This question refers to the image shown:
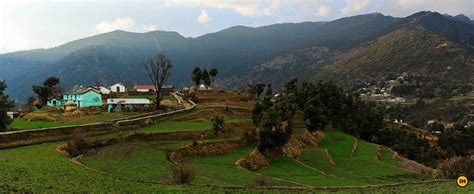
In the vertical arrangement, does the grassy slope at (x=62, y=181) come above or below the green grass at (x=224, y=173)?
above

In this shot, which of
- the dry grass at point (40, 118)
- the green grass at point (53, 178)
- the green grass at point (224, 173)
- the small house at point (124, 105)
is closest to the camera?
the green grass at point (53, 178)

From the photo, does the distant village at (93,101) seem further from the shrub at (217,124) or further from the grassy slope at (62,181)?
the grassy slope at (62,181)

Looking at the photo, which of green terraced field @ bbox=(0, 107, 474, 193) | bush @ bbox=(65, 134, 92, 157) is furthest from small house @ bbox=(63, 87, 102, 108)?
bush @ bbox=(65, 134, 92, 157)

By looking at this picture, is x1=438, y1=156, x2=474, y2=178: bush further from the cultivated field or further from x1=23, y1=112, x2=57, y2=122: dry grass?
x1=23, y1=112, x2=57, y2=122: dry grass

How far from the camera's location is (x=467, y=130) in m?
103

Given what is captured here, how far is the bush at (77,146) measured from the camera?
1421 inches

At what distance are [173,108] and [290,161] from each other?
102 ft

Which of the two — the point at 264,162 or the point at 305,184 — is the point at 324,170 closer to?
the point at 264,162

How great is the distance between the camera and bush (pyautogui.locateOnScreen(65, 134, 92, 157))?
1421 inches

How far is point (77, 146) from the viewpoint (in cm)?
3706

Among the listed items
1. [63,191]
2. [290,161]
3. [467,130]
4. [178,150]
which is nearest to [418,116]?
[467,130]

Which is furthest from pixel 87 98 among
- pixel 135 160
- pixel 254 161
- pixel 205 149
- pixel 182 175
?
pixel 182 175

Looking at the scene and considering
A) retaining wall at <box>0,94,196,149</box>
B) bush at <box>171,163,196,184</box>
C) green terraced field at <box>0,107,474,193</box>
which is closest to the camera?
green terraced field at <box>0,107,474,193</box>

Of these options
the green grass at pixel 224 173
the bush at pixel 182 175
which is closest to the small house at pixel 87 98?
the green grass at pixel 224 173
